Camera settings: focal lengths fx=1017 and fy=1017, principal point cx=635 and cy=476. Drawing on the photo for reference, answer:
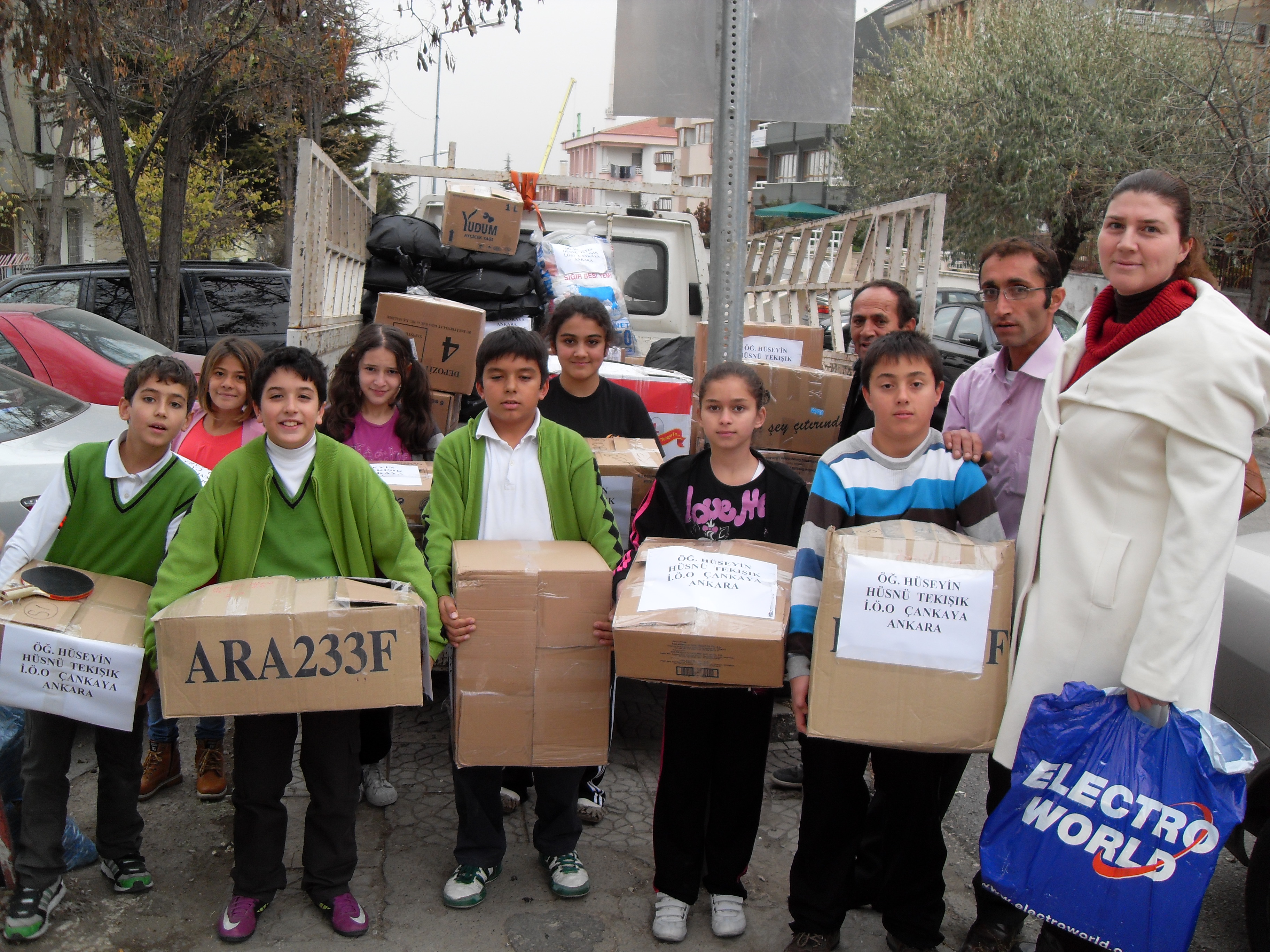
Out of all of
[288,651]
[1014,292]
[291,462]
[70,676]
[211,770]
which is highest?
[1014,292]

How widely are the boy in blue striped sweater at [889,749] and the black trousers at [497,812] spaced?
0.69m

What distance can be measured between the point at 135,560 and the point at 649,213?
15.5ft

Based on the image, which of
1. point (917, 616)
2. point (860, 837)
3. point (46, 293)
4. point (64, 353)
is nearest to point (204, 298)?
point (46, 293)

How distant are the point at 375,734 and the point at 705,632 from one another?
1.58 metres

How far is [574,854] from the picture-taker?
3.07 m

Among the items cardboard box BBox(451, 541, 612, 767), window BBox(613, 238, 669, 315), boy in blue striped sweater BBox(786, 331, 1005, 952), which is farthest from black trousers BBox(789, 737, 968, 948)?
window BBox(613, 238, 669, 315)

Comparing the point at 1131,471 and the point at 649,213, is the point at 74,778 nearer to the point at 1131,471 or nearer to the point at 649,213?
the point at 1131,471

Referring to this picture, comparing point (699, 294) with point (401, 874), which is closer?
point (401, 874)

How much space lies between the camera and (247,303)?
400 inches

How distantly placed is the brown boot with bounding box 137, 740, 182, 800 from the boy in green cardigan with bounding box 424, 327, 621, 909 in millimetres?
1206

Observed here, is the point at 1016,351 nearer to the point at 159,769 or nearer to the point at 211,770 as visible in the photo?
the point at 211,770

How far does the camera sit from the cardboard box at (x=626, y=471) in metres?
3.41

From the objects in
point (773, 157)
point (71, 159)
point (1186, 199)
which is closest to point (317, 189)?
point (1186, 199)

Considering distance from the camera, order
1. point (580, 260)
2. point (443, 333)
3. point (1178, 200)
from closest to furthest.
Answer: point (1178, 200), point (443, 333), point (580, 260)
